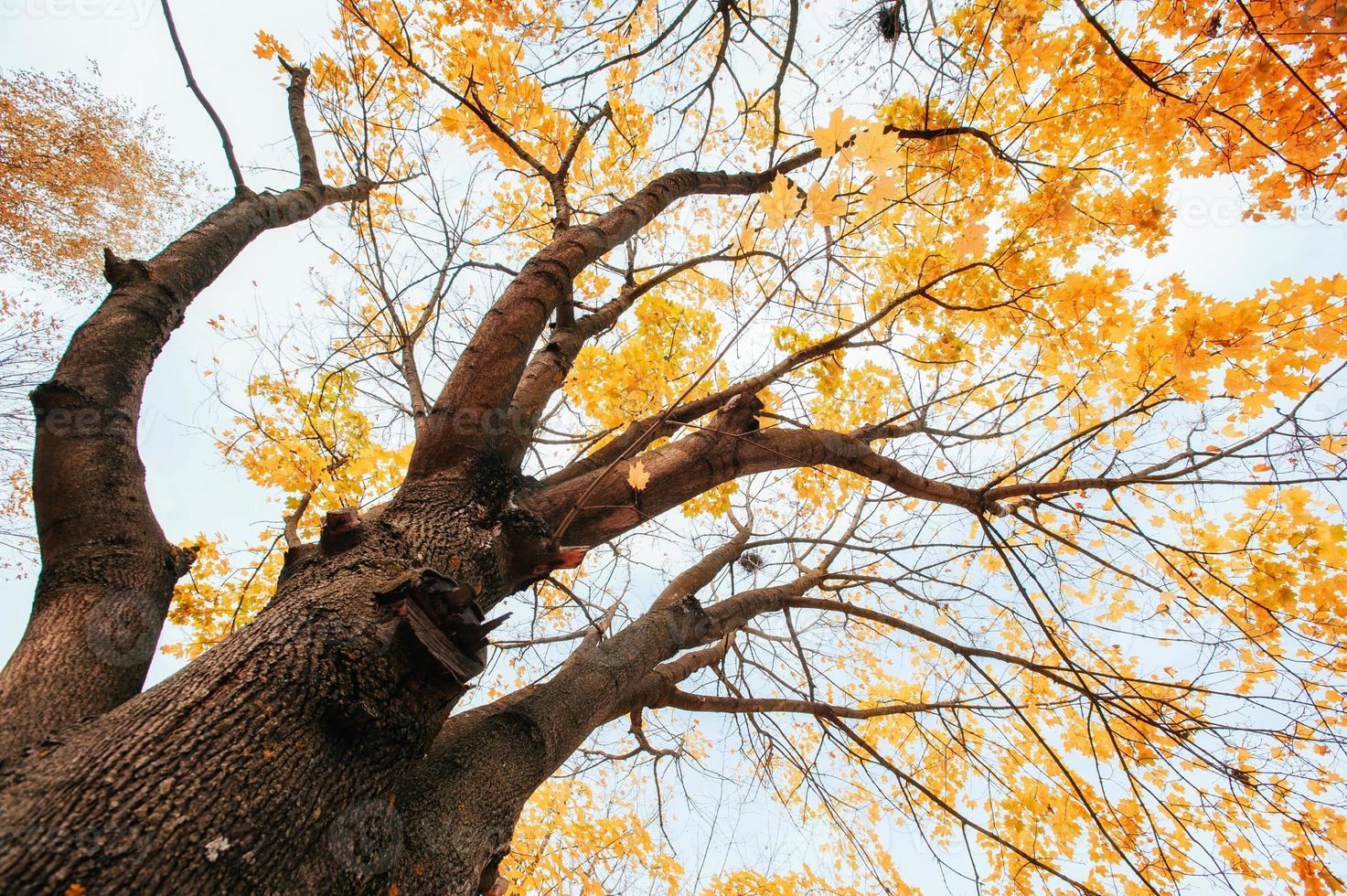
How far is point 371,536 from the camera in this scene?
1.59 metres

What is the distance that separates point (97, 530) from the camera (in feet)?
4.61

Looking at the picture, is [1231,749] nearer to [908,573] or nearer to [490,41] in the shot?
[908,573]

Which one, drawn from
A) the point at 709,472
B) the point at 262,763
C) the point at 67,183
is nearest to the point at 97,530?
the point at 262,763

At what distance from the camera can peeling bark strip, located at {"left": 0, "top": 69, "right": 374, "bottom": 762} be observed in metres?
1.17

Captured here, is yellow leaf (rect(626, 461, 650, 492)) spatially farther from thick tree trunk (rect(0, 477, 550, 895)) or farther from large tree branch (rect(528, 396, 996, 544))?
thick tree trunk (rect(0, 477, 550, 895))

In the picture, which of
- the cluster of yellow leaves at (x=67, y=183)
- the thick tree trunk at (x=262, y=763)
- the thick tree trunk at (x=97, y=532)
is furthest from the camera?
the cluster of yellow leaves at (x=67, y=183)

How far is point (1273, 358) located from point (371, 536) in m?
3.10

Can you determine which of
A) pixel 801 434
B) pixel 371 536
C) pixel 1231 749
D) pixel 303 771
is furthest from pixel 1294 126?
pixel 303 771

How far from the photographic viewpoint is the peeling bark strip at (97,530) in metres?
1.17

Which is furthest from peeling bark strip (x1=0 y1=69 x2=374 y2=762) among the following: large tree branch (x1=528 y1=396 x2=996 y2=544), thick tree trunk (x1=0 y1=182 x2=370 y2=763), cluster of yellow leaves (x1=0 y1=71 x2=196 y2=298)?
cluster of yellow leaves (x1=0 y1=71 x2=196 y2=298)

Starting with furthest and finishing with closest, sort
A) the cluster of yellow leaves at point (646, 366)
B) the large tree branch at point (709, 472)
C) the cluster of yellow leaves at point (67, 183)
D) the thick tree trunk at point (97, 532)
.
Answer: the cluster of yellow leaves at point (67, 183), the cluster of yellow leaves at point (646, 366), the large tree branch at point (709, 472), the thick tree trunk at point (97, 532)

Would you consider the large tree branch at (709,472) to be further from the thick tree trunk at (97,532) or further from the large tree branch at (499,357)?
the thick tree trunk at (97,532)

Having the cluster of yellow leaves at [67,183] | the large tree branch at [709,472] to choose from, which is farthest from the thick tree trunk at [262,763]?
the cluster of yellow leaves at [67,183]

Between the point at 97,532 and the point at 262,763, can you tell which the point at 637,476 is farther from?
the point at 97,532
